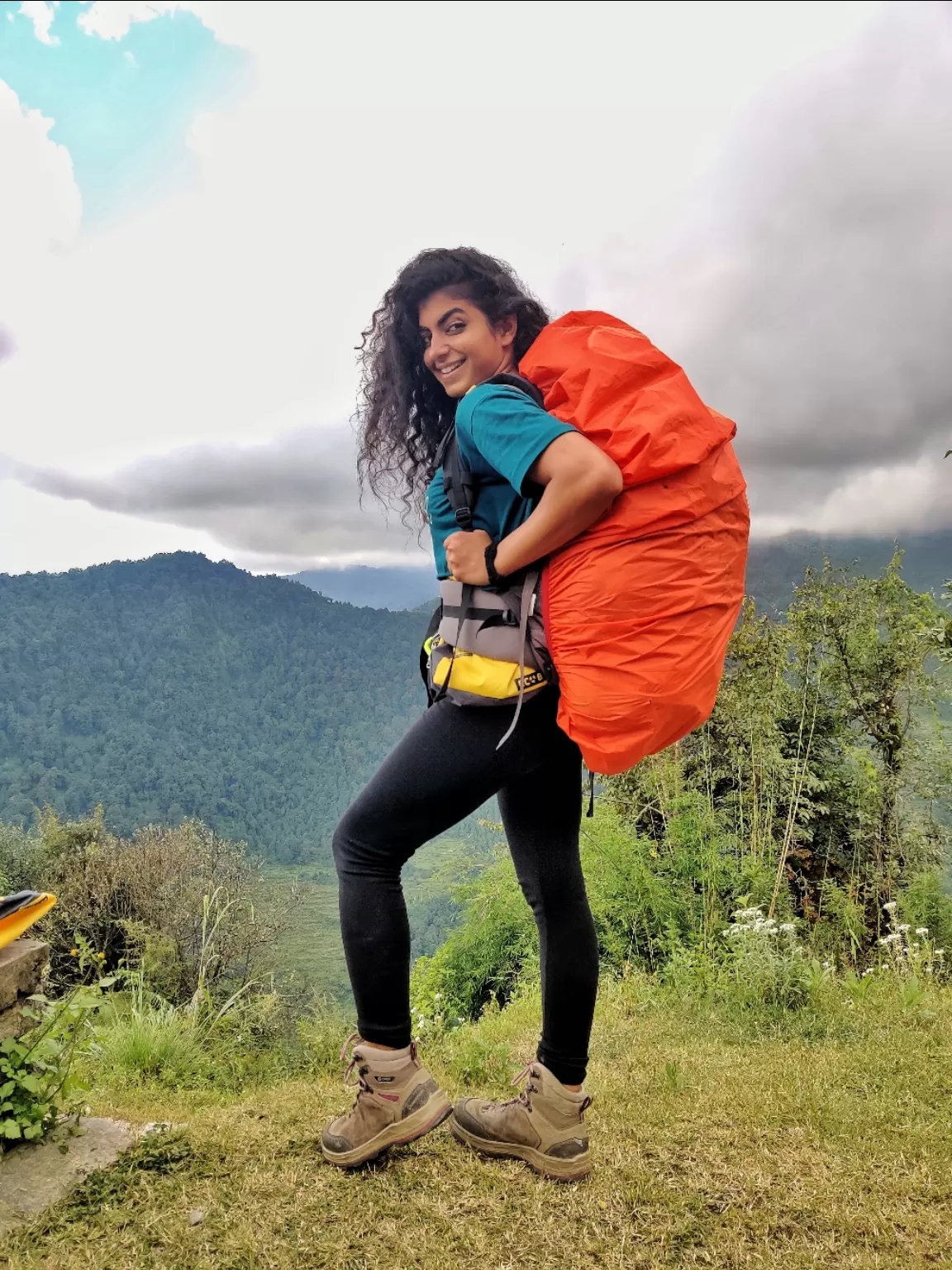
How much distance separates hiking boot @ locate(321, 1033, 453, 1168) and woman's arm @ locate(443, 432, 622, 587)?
110 centimetres

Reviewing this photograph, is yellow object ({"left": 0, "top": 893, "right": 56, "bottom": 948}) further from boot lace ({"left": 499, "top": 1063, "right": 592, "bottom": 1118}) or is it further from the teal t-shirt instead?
the teal t-shirt

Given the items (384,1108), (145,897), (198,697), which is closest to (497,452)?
(384,1108)

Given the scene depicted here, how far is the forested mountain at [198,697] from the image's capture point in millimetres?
85750

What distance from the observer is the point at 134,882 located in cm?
3059

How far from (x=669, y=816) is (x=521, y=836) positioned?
17.3 ft

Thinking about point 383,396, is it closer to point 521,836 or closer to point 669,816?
point 521,836

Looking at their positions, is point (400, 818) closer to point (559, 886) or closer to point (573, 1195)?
point (559, 886)

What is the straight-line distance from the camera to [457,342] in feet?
6.19

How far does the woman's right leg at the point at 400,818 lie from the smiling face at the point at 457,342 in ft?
2.45

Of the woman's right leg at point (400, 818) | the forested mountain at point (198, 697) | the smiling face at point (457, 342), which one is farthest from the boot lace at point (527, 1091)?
the forested mountain at point (198, 697)

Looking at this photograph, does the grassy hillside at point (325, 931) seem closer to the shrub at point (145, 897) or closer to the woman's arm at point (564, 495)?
the shrub at point (145, 897)

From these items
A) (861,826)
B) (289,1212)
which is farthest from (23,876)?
(289,1212)

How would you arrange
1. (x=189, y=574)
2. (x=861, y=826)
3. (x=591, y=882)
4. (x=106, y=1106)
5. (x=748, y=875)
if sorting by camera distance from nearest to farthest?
(x=106, y=1106), (x=748, y=875), (x=591, y=882), (x=861, y=826), (x=189, y=574)

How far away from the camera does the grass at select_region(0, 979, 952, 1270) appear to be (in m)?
1.63
